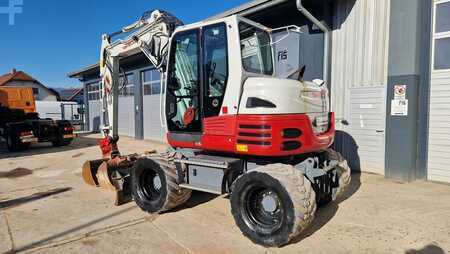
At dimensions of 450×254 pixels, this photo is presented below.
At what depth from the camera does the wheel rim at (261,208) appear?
12.0 feet

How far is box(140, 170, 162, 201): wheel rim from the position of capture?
4965 mm

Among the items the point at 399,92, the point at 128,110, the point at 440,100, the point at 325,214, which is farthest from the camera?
the point at 128,110

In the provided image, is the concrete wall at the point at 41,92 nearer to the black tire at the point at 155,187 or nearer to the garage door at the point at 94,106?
the garage door at the point at 94,106

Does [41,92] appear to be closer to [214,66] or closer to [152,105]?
[152,105]

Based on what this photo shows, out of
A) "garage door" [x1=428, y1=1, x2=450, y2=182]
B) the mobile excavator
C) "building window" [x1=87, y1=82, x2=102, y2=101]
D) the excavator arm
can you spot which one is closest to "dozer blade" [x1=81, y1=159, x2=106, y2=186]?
the excavator arm

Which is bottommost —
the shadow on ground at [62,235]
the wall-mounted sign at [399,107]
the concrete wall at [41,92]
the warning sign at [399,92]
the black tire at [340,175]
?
the shadow on ground at [62,235]

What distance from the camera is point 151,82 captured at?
48.6 ft

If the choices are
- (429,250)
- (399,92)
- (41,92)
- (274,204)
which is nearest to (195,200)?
(274,204)

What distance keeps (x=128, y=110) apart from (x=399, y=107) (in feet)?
44.8

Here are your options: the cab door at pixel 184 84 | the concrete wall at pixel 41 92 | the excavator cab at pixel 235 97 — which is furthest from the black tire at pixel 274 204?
the concrete wall at pixel 41 92

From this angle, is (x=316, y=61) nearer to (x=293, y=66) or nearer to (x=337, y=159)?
(x=293, y=66)

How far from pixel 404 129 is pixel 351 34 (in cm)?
251

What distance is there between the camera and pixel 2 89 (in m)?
13.7

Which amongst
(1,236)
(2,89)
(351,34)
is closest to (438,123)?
(351,34)
